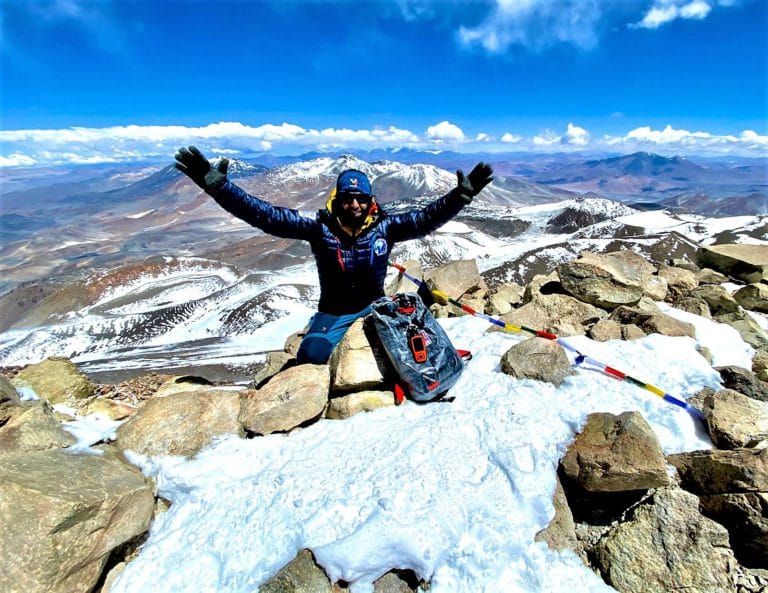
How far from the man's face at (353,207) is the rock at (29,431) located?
5.66 meters

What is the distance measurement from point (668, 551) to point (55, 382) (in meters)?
12.3

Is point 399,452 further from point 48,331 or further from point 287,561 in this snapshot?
point 48,331

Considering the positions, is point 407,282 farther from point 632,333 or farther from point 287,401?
point 287,401

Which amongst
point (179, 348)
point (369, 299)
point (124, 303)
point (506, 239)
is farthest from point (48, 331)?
point (506, 239)

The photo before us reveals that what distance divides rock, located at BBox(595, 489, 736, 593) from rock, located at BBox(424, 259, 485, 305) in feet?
39.8

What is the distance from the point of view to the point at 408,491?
4977 mm

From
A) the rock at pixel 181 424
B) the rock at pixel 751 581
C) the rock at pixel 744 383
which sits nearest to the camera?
the rock at pixel 751 581

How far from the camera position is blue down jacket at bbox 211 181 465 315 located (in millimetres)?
7184

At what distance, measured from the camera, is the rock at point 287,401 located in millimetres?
6594

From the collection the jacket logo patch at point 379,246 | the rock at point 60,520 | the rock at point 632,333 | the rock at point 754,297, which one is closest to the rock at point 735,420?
the rock at point 632,333

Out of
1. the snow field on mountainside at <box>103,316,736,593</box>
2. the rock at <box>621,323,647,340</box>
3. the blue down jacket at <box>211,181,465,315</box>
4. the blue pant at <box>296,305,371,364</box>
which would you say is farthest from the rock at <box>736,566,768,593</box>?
the blue pant at <box>296,305,371,364</box>

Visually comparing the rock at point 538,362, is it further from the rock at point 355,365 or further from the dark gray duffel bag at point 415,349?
the rock at point 355,365

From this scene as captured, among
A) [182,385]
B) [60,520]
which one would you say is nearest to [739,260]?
[182,385]

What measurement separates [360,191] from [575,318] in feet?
23.8
